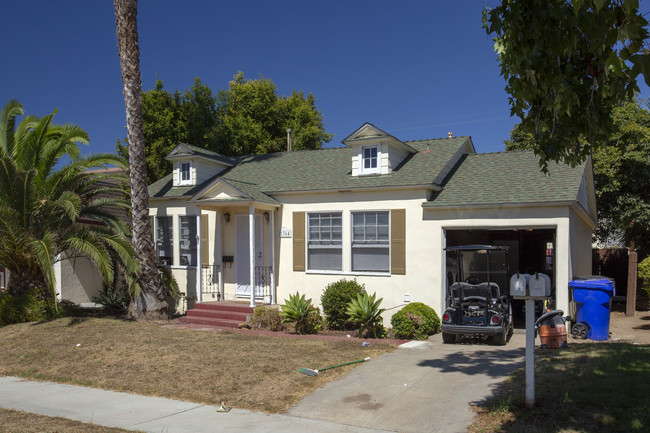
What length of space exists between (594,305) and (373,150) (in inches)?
267

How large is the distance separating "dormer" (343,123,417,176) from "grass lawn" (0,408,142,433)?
9839 millimetres

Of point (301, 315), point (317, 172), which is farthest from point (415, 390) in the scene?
point (317, 172)

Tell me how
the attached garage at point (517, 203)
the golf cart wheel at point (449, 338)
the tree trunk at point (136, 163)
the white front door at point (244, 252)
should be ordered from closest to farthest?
the golf cart wheel at point (449, 338) < the attached garage at point (517, 203) < the tree trunk at point (136, 163) < the white front door at point (244, 252)

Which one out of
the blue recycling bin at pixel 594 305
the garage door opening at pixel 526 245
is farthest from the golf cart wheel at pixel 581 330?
the garage door opening at pixel 526 245

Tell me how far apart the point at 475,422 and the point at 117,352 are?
24.8 ft

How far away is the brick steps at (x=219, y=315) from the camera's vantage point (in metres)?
14.1

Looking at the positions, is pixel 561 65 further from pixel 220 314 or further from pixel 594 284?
pixel 220 314

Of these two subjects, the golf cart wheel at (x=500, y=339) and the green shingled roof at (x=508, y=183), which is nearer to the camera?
the golf cart wheel at (x=500, y=339)

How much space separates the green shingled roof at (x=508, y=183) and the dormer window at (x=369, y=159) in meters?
2.09

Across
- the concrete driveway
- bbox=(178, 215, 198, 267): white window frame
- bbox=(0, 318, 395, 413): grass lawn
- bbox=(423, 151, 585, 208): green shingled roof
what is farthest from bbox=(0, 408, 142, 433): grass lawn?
bbox=(178, 215, 198, 267): white window frame

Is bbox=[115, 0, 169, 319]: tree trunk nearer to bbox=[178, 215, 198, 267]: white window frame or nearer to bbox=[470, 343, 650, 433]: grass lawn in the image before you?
bbox=[178, 215, 198, 267]: white window frame

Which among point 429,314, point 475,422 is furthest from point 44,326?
point 475,422

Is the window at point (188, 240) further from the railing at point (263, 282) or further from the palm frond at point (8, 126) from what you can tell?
the palm frond at point (8, 126)

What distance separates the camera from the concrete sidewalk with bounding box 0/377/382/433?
657cm
